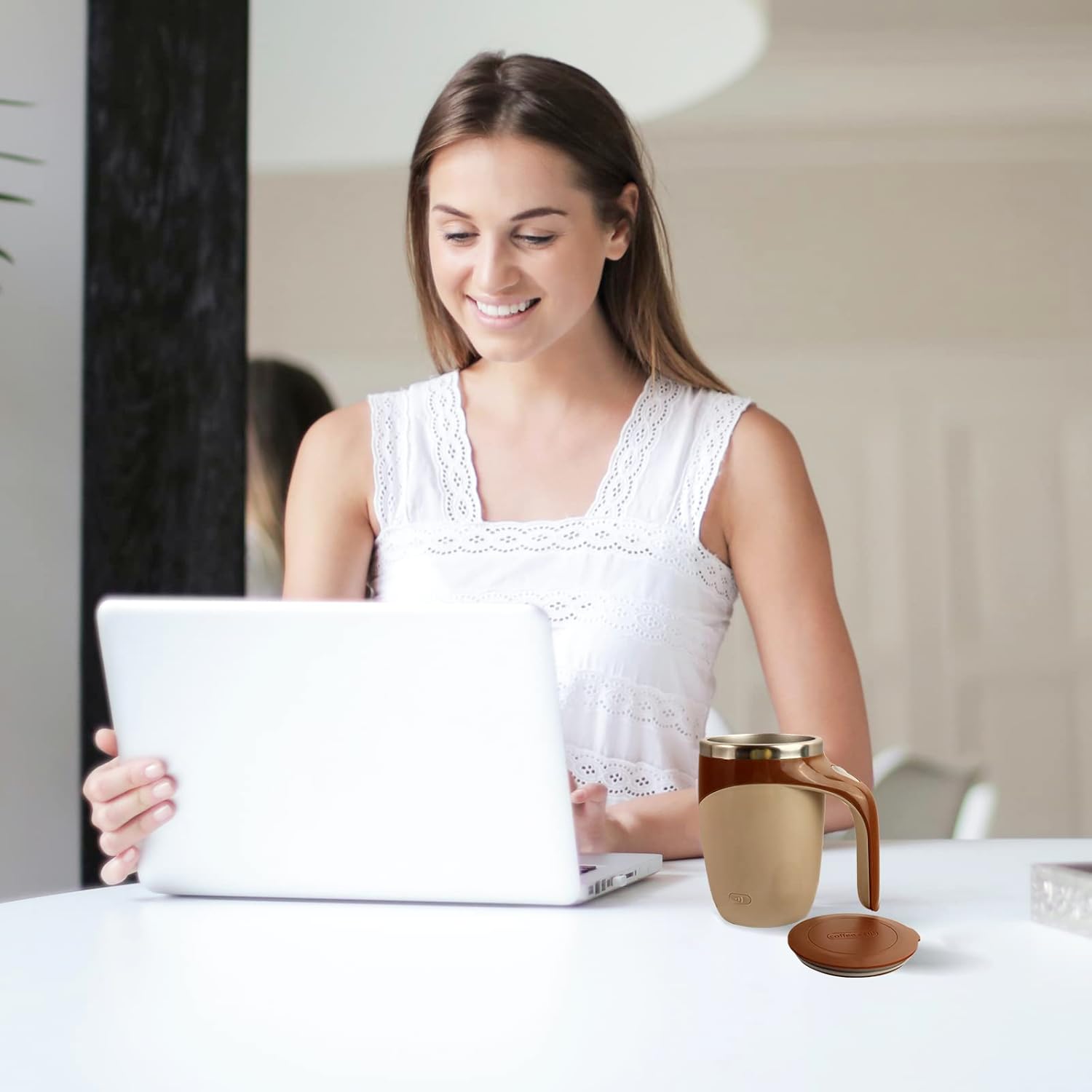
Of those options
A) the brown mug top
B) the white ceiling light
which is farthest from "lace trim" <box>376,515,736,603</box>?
the white ceiling light

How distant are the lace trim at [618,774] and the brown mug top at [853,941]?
72 cm

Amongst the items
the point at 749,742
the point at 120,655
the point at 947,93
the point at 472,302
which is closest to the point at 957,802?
the point at 472,302

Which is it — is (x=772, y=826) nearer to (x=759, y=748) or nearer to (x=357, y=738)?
(x=759, y=748)

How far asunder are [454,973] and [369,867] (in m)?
0.19

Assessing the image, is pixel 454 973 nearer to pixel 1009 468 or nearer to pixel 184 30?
pixel 184 30

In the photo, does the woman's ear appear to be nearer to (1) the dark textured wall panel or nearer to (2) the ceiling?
(1) the dark textured wall panel

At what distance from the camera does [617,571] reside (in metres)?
1.50

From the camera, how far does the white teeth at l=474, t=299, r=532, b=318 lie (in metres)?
1.48

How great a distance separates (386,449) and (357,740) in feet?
2.74

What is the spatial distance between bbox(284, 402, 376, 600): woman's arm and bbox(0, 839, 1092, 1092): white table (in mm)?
685

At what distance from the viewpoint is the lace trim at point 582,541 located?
152cm

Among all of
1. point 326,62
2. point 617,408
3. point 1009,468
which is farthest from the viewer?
point 1009,468

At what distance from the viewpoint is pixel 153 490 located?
222 cm

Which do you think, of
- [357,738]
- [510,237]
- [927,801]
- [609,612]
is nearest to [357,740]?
[357,738]
